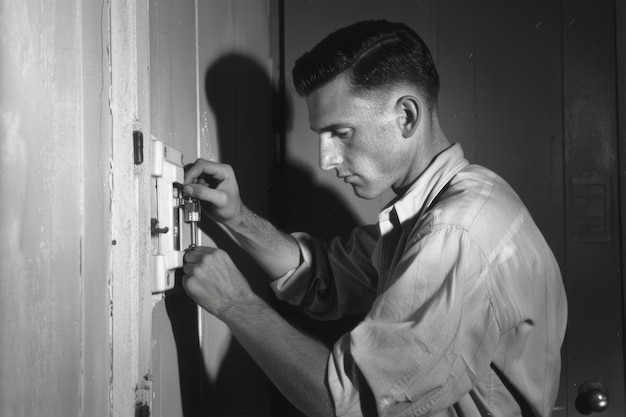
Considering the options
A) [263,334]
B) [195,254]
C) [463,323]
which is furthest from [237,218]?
[463,323]

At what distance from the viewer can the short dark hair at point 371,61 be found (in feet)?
3.37

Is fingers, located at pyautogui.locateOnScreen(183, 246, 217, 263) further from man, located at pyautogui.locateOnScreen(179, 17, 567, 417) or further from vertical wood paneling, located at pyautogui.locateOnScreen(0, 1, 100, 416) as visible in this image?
vertical wood paneling, located at pyautogui.locateOnScreen(0, 1, 100, 416)

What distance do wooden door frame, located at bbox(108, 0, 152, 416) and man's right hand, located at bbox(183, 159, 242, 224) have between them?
236 mm

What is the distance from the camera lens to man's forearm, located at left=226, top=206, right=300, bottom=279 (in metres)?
1.16

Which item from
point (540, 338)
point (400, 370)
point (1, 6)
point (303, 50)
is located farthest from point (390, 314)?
point (303, 50)

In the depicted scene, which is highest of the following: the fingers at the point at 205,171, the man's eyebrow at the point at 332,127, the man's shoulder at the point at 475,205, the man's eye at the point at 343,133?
the man's eyebrow at the point at 332,127

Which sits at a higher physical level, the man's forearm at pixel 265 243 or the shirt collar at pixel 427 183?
the shirt collar at pixel 427 183

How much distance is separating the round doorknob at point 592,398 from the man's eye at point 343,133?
33.1 inches

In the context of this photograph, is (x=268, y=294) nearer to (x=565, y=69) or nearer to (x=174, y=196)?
(x=174, y=196)

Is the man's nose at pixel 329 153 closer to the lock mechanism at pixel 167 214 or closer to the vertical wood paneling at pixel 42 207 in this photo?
the lock mechanism at pixel 167 214

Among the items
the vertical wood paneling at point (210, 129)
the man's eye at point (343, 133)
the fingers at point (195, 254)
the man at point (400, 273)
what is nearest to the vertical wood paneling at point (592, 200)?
the man at point (400, 273)

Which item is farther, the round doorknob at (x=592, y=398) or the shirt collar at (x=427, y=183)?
the round doorknob at (x=592, y=398)

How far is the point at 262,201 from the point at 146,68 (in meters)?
0.68

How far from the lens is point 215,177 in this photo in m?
1.06
